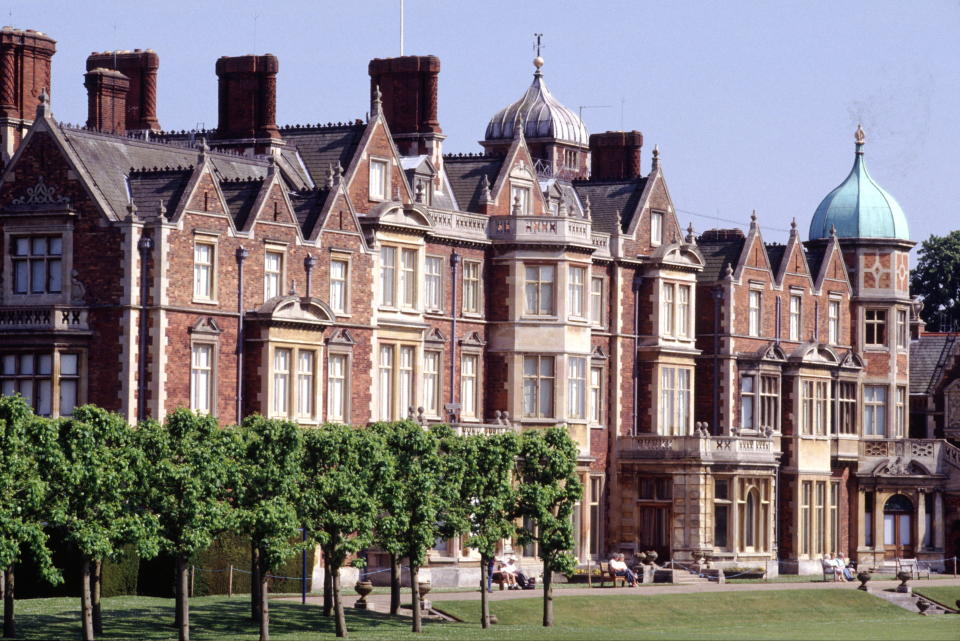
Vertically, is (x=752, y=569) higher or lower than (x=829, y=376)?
lower

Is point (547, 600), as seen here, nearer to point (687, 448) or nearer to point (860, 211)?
point (687, 448)

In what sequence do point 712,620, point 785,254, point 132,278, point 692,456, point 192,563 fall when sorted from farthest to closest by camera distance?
point 785,254
point 692,456
point 712,620
point 132,278
point 192,563

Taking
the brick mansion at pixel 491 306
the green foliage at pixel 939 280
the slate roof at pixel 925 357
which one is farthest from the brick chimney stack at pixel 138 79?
the green foliage at pixel 939 280

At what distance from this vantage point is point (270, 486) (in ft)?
185

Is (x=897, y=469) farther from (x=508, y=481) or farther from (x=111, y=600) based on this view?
(x=111, y=600)

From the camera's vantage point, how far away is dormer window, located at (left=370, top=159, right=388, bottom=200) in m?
70.7

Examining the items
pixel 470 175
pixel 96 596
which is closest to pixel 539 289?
pixel 470 175

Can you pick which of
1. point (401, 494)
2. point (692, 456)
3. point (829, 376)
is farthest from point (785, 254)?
point (401, 494)

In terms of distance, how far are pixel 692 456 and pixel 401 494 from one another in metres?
21.6

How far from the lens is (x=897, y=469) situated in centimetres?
9038

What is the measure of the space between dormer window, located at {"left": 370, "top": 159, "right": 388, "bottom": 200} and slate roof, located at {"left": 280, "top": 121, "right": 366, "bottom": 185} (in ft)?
2.52

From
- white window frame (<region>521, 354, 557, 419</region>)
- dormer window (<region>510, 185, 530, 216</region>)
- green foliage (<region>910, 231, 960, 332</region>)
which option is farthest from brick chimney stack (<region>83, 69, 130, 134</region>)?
green foliage (<region>910, 231, 960, 332</region>)

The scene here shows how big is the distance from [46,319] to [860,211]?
39.5m

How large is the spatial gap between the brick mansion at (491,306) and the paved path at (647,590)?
290cm
